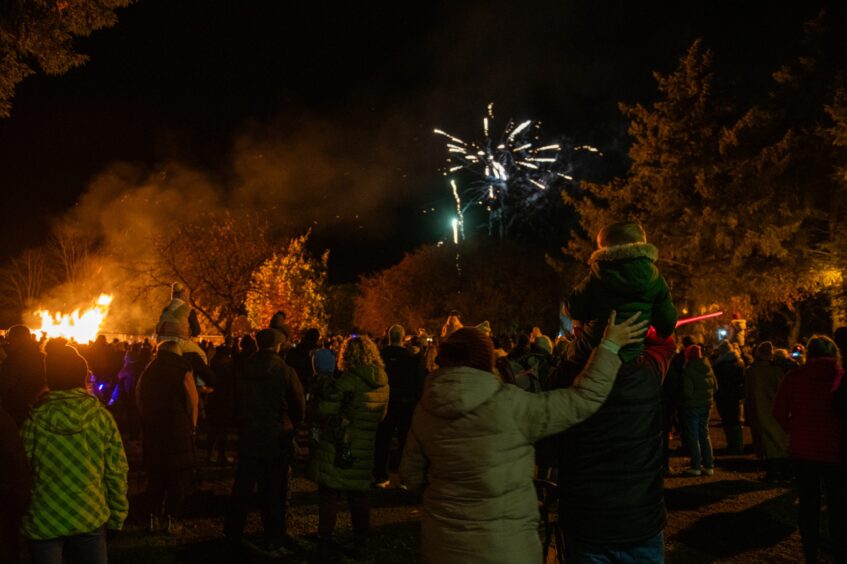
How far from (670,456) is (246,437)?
7997 mm

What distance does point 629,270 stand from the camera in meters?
2.94

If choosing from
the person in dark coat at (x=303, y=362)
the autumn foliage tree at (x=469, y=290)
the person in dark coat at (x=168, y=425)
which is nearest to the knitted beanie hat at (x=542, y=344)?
the person in dark coat at (x=303, y=362)

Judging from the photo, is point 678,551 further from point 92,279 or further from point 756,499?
point 92,279

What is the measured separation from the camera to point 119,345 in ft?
59.6

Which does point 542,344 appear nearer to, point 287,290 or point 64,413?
point 64,413

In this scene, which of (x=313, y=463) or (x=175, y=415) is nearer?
(x=313, y=463)

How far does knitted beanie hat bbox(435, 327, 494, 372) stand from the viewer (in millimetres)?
3146

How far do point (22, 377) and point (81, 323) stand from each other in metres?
29.8

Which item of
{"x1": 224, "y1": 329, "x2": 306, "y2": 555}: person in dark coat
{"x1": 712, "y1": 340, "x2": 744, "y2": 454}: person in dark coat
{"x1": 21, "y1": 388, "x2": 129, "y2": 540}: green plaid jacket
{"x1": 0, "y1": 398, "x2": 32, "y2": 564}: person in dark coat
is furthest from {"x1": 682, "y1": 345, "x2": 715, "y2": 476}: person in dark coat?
{"x1": 0, "y1": 398, "x2": 32, "y2": 564}: person in dark coat

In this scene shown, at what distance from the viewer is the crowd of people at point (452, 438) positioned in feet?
9.58

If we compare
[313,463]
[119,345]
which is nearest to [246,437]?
[313,463]

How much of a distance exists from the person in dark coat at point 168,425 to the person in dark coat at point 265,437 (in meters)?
0.67

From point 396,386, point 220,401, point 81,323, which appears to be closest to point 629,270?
point 396,386

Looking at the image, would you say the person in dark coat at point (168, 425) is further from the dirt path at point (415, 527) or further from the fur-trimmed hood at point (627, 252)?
the fur-trimmed hood at point (627, 252)
